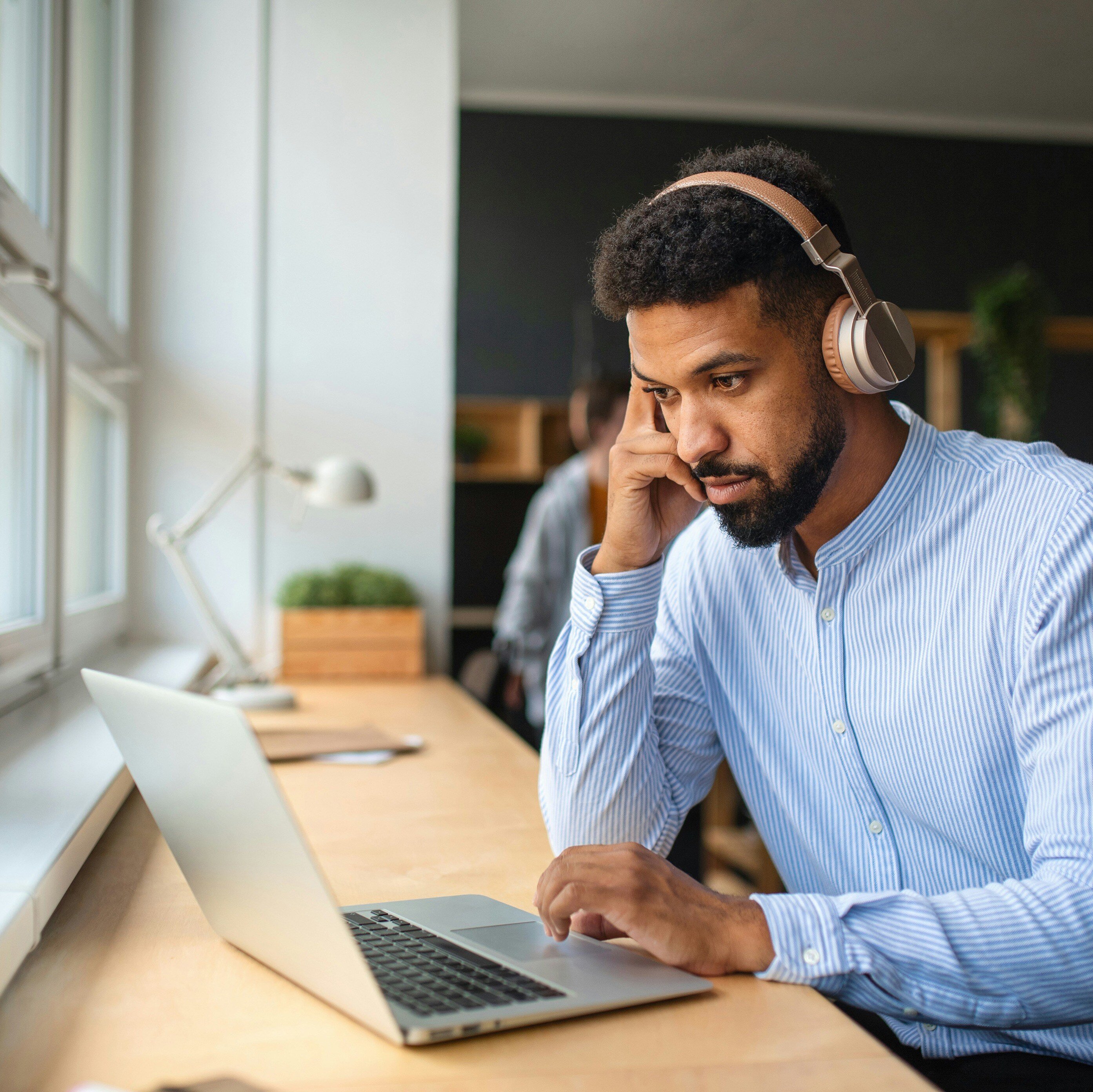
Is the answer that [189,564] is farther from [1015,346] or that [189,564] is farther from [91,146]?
[1015,346]

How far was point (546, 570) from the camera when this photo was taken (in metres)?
3.61

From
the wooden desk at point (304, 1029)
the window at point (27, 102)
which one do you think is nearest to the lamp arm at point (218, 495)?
the window at point (27, 102)

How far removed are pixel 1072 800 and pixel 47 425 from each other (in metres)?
1.80

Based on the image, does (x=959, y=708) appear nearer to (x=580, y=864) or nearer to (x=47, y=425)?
(x=580, y=864)

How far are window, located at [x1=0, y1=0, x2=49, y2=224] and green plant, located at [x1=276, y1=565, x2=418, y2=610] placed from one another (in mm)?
1122

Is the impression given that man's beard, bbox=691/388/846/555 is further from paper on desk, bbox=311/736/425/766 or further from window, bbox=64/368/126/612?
window, bbox=64/368/126/612

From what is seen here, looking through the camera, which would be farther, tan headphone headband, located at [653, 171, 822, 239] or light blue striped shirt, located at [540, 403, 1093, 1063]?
tan headphone headband, located at [653, 171, 822, 239]

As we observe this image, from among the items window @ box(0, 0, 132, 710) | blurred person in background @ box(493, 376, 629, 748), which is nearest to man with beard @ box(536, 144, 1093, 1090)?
window @ box(0, 0, 132, 710)

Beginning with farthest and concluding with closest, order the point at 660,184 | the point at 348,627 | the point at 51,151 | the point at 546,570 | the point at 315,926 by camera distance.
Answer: the point at 660,184, the point at 546,570, the point at 348,627, the point at 51,151, the point at 315,926

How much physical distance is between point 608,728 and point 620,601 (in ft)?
0.47

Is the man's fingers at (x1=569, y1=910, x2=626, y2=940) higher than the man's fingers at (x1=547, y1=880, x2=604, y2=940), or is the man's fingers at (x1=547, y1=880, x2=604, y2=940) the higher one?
the man's fingers at (x1=547, y1=880, x2=604, y2=940)

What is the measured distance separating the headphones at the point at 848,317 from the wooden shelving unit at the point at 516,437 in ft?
13.6

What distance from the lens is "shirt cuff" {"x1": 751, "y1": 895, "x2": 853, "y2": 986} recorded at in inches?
31.7

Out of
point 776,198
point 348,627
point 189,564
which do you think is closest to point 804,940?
point 776,198
